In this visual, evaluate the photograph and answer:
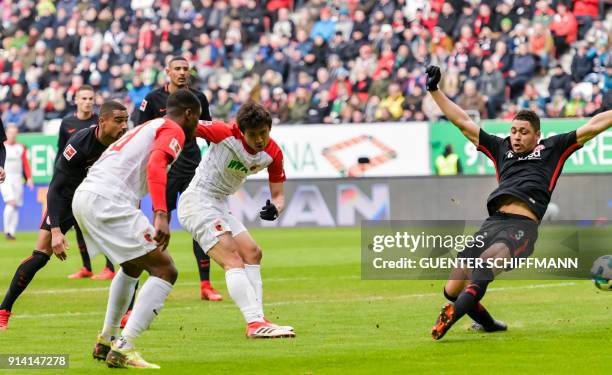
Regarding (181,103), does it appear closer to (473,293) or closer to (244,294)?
(244,294)

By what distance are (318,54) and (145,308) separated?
25115 mm

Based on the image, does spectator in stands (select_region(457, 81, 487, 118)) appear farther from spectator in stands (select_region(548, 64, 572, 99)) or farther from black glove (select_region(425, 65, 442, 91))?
black glove (select_region(425, 65, 442, 91))

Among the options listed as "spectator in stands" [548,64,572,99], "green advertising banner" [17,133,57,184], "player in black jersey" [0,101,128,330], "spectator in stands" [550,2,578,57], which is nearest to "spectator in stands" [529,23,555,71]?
"spectator in stands" [550,2,578,57]

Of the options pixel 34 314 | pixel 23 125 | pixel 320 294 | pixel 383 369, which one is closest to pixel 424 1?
pixel 23 125

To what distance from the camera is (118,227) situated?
9.18m

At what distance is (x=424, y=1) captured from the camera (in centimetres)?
3338

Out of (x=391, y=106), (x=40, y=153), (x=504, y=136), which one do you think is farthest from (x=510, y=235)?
(x=40, y=153)

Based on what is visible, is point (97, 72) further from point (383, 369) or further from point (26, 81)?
point (383, 369)

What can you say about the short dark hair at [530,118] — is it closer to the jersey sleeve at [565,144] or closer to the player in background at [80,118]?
the jersey sleeve at [565,144]

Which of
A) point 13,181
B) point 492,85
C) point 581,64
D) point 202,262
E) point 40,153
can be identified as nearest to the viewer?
point 202,262

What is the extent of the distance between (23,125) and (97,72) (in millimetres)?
3031

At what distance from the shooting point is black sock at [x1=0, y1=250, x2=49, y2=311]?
473 inches

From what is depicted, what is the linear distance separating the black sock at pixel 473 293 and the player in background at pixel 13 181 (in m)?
17.9

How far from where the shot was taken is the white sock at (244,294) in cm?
1082
